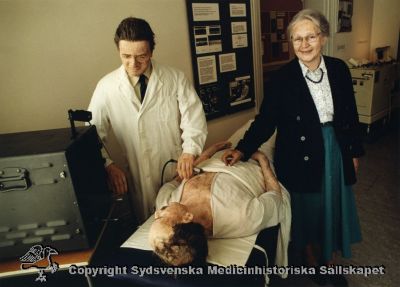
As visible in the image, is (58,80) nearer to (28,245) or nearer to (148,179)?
(148,179)

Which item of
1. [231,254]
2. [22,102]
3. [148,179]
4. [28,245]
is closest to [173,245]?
[231,254]

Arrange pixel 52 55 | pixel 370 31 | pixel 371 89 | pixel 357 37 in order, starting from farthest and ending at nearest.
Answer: pixel 370 31 → pixel 357 37 → pixel 371 89 → pixel 52 55

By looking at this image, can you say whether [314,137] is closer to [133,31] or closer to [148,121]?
[148,121]

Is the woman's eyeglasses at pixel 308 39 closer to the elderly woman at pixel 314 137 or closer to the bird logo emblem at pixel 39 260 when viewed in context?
the elderly woman at pixel 314 137

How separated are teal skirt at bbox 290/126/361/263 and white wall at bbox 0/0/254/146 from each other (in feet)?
4.40


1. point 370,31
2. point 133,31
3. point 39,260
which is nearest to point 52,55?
point 133,31

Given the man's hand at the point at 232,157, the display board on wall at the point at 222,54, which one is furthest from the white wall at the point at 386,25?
the man's hand at the point at 232,157

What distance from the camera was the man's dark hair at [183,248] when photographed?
0.94 m

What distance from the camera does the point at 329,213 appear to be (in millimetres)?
1440

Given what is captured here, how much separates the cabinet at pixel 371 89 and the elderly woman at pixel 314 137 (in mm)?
2380

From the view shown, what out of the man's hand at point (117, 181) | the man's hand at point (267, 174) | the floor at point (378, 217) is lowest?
the floor at point (378, 217)

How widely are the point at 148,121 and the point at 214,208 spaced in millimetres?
565

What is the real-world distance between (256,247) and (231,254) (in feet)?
0.35

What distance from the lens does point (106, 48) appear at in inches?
70.6
